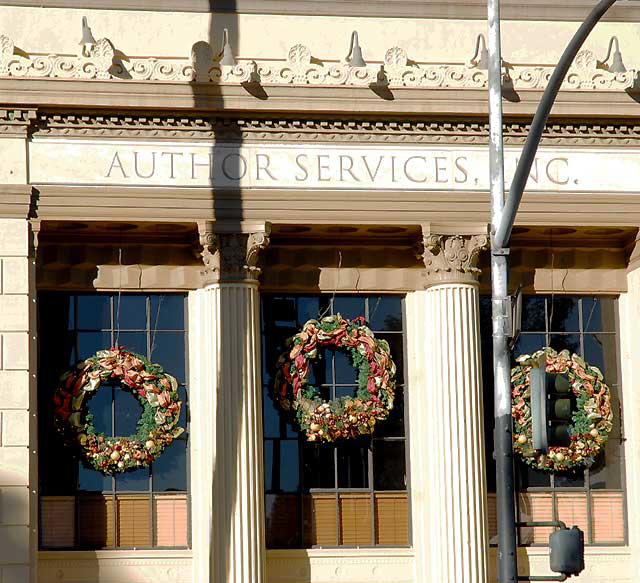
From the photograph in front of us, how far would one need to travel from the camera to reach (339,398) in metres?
28.7

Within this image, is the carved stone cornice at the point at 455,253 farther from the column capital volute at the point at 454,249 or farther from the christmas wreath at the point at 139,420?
the christmas wreath at the point at 139,420

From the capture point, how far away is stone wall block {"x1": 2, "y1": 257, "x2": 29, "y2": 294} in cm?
2656

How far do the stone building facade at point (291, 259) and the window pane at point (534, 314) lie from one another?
0.21 feet

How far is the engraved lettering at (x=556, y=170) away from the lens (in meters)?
28.4

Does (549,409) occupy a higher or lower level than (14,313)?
lower

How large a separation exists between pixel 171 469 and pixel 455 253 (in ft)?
20.8

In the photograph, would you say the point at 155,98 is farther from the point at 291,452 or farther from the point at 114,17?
the point at 291,452

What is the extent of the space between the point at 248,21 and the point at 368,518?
30.4 feet

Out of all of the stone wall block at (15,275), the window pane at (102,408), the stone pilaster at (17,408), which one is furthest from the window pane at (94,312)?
the stone wall block at (15,275)

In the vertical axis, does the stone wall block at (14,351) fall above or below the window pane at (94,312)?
below

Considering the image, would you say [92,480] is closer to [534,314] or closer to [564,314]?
[534,314]

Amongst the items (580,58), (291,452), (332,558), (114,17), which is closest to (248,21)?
(114,17)

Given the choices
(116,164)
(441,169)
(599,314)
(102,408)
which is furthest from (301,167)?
(599,314)

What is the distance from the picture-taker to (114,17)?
94.6 ft
